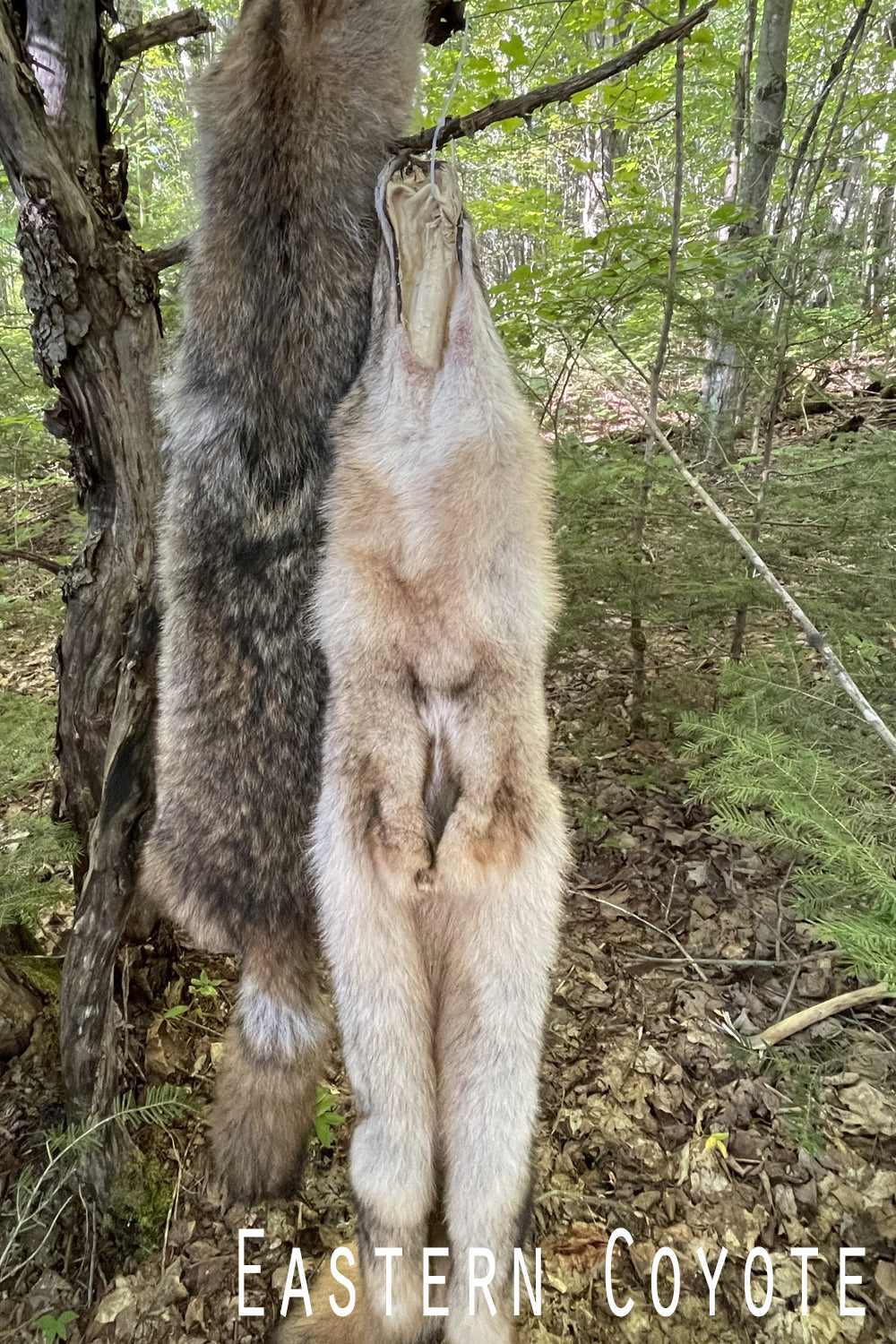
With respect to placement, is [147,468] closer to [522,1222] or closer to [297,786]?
[297,786]

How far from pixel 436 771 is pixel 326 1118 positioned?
1.72 meters

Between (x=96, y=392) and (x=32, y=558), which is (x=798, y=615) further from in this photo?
(x=32, y=558)

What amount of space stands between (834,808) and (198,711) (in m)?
1.52

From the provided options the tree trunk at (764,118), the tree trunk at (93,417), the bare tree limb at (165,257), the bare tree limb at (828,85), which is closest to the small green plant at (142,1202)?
the tree trunk at (93,417)

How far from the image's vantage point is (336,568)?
1.06 meters

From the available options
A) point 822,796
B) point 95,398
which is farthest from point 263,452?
point 822,796

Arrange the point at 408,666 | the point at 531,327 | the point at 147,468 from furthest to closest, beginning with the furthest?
the point at 531,327, the point at 147,468, the point at 408,666

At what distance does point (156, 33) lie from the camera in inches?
66.9

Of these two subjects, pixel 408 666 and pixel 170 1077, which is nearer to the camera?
pixel 408 666

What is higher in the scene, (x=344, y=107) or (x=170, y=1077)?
(x=344, y=107)

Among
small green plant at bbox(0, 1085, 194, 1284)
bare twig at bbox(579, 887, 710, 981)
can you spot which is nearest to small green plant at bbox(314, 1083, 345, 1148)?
small green plant at bbox(0, 1085, 194, 1284)

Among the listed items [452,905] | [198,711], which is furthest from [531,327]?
[452,905]

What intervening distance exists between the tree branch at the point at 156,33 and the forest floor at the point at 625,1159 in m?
2.45

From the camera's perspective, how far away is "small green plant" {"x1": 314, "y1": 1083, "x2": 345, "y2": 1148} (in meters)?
2.17
